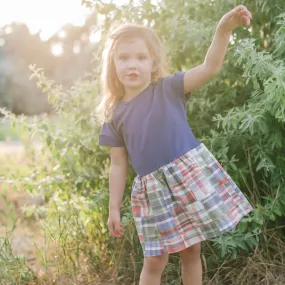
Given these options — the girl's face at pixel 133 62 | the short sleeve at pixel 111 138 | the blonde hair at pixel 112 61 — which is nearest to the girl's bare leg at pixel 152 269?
the short sleeve at pixel 111 138

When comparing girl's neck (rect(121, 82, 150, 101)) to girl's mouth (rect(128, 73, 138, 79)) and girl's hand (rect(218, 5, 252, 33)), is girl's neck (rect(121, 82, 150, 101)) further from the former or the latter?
girl's hand (rect(218, 5, 252, 33))

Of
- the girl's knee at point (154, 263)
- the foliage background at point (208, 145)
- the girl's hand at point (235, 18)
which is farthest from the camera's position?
the foliage background at point (208, 145)

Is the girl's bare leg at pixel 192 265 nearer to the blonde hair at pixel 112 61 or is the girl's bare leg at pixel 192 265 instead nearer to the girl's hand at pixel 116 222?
the girl's hand at pixel 116 222

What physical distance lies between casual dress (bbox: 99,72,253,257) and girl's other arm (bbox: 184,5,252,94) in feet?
0.26

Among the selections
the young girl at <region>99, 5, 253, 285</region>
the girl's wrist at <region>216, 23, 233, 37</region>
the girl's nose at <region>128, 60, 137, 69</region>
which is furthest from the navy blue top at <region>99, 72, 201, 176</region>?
the girl's wrist at <region>216, 23, 233, 37</region>

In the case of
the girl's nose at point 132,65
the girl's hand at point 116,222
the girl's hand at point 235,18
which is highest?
the girl's hand at point 235,18

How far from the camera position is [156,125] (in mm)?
2113

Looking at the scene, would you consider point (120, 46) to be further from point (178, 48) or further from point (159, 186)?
point (178, 48)

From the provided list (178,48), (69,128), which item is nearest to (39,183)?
(69,128)

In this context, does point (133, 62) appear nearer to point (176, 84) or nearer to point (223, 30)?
point (176, 84)

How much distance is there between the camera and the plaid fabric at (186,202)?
207cm

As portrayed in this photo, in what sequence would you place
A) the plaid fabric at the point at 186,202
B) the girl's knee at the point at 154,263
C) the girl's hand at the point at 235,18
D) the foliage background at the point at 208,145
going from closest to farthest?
the girl's hand at the point at 235,18
the plaid fabric at the point at 186,202
the girl's knee at the point at 154,263
the foliage background at the point at 208,145

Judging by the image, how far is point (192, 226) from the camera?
6.97ft

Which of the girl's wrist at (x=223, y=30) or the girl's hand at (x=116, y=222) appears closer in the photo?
the girl's wrist at (x=223, y=30)
